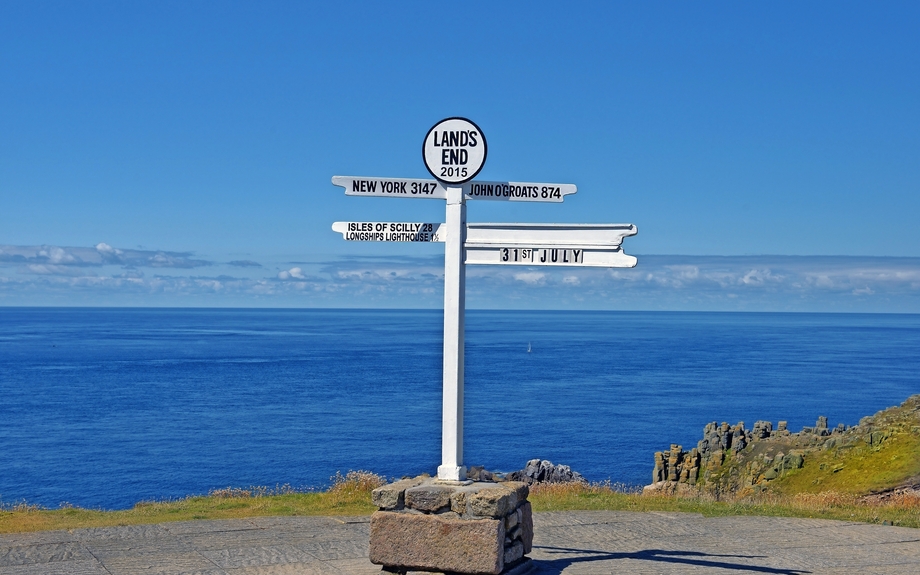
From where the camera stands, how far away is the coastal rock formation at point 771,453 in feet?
64.8

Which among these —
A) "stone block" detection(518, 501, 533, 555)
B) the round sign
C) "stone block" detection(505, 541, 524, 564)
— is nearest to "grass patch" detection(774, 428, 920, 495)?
"stone block" detection(518, 501, 533, 555)

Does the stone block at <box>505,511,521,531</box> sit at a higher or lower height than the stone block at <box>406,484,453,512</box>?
lower

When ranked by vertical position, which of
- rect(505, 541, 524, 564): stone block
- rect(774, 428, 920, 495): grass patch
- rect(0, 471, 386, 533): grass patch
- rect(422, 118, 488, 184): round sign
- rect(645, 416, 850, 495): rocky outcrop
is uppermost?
rect(422, 118, 488, 184): round sign

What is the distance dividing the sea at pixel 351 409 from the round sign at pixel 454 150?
22681 mm

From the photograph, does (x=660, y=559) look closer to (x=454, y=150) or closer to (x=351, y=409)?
(x=454, y=150)

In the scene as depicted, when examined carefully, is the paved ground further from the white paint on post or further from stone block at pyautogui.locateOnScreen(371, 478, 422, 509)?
the white paint on post

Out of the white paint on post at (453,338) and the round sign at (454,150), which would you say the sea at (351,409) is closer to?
the white paint on post at (453,338)

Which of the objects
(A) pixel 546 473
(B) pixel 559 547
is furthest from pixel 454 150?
(A) pixel 546 473

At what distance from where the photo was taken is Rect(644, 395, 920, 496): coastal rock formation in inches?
778

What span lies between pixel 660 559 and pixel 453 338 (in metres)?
3.09

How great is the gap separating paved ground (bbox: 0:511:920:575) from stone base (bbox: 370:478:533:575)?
590 mm

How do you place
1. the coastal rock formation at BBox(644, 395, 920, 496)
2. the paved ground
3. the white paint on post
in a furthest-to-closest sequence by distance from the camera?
1. the coastal rock formation at BBox(644, 395, 920, 496)
2. the paved ground
3. the white paint on post

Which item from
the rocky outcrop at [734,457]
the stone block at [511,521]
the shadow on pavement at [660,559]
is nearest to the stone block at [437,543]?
the stone block at [511,521]

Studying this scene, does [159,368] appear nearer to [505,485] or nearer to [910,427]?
[910,427]
